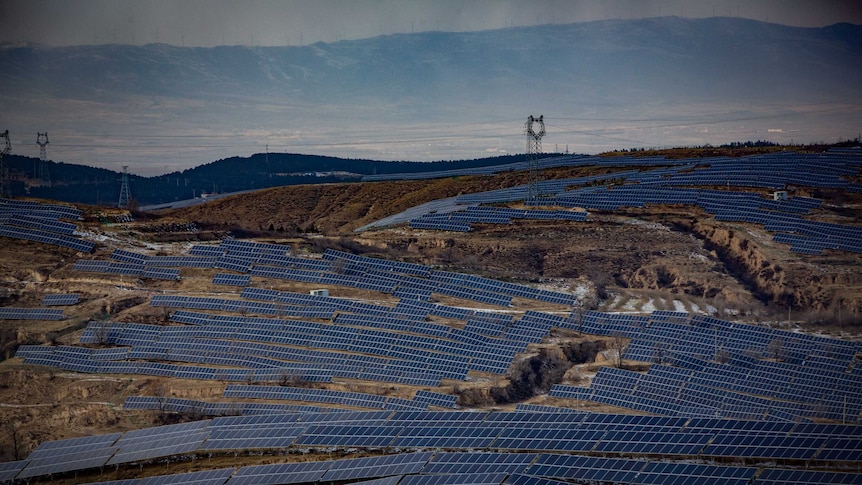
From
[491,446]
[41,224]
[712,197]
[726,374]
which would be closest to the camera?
[491,446]

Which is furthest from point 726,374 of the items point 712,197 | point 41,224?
point 41,224

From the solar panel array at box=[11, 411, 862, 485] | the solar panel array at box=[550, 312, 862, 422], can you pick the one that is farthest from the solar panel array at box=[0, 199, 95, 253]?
the solar panel array at box=[550, 312, 862, 422]

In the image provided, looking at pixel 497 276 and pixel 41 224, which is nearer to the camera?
pixel 497 276

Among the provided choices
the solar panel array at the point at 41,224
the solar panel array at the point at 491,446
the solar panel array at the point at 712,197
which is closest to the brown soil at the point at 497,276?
the solar panel array at the point at 41,224

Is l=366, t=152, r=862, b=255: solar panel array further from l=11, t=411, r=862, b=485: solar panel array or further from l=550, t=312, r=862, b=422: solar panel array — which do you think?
l=11, t=411, r=862, b=485: solar panel array

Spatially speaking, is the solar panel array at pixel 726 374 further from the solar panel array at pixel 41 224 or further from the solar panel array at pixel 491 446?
the solar panel array at pixel 41 224

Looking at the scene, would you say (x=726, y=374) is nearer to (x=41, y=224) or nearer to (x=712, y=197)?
(x=712, y=197)

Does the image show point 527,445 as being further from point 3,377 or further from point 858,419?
point 3,377
